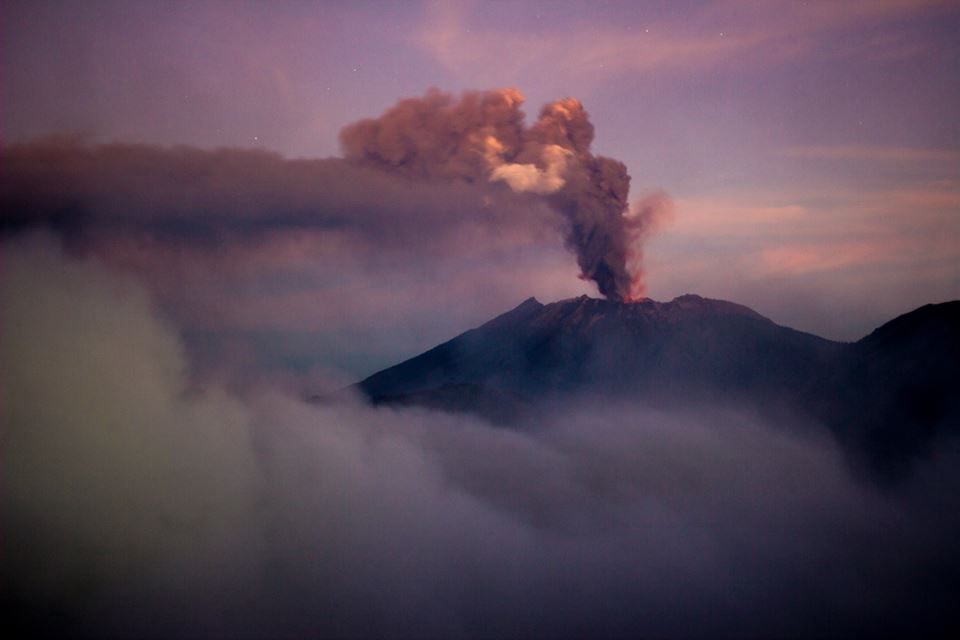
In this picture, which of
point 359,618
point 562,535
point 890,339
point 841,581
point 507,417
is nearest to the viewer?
point 359,618

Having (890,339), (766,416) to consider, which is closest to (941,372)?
(890,339)

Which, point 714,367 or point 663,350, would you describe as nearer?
point 663,350

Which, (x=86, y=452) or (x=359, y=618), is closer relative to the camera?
(x=86, y=452)

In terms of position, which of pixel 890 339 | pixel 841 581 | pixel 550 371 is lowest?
pixel 841 581

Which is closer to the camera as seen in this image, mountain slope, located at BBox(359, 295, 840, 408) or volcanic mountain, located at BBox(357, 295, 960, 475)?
volcanic mountain, located at BBox(357, 295, 960, 475)

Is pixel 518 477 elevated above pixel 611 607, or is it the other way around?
pixel 518 477

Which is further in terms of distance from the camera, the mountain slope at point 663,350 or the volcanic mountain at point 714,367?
the mountain slope at point 663,350

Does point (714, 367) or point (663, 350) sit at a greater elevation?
point (663, 350)

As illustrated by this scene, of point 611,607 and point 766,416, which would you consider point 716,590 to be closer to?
point 611,607
